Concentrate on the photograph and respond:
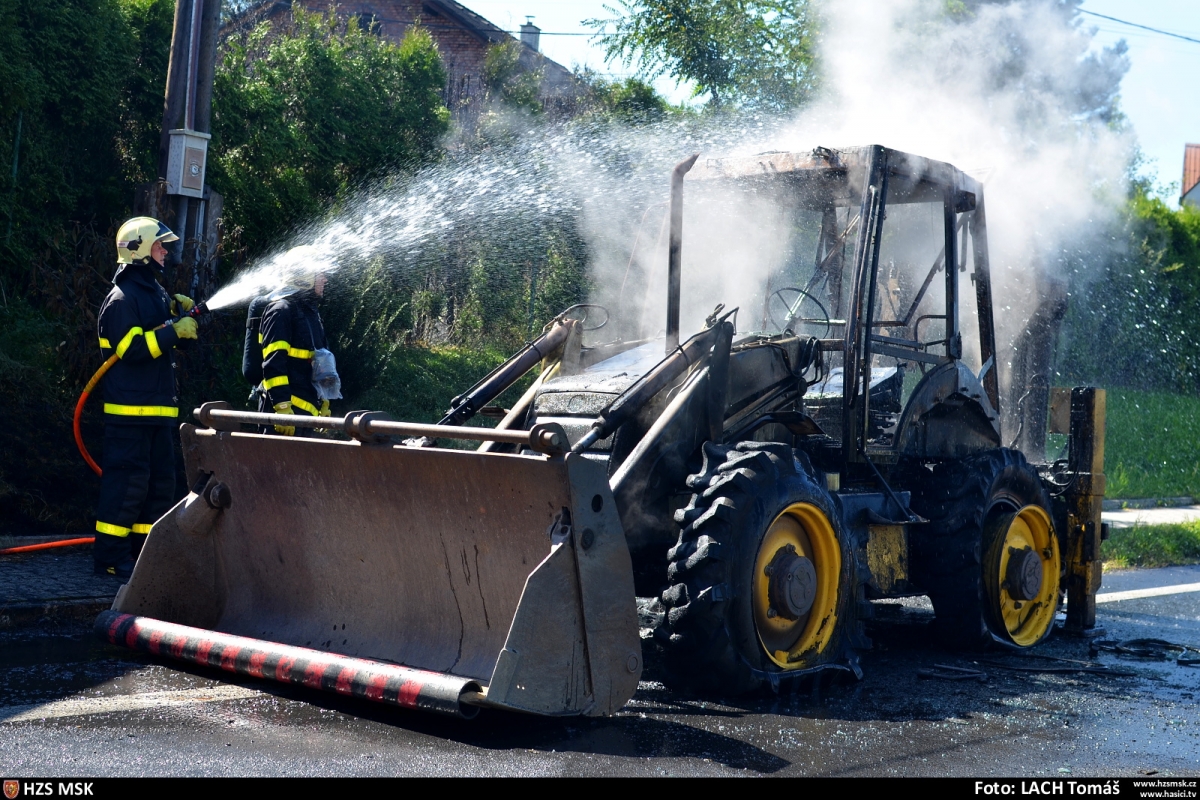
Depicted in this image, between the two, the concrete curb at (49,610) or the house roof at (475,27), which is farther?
the house roof at (475,27)

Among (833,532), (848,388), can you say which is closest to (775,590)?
(833,532)

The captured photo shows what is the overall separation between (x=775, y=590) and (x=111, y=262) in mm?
6842

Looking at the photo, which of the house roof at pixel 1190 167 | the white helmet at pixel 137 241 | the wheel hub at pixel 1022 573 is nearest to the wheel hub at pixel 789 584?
the wheel hub at pixel 1022 573

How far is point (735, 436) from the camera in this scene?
20.0 feet

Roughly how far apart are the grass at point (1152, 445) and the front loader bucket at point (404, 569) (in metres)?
12.4

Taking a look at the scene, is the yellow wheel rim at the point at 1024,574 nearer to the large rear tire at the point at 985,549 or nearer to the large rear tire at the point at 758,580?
the large rear tire at the point at 985,549

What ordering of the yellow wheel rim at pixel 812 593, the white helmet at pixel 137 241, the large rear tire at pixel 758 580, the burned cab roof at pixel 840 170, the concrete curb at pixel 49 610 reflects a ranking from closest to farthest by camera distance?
the large rear tire at pixel 758 580, the yellow wheel rim at pixel 812 593, the concrete curb at pixel 49 610, the burned cab roof at pixel 840 170, the white helmet at pixel 137 241

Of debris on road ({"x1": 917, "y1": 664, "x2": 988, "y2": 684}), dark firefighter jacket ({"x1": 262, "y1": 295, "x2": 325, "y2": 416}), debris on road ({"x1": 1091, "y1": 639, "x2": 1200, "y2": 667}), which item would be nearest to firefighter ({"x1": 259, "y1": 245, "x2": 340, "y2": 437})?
dark firefighter jacket ({"x1": 262, "y1": 295, "x2": 325, "y2": 416})

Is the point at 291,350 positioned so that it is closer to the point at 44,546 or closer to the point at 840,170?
the point at 44,546

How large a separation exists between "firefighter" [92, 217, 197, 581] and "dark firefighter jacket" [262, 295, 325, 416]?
0.61 metres

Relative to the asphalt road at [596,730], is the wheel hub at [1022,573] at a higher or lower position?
higher

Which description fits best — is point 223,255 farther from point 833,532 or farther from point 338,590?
point 833,532

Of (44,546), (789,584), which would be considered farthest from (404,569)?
(44,546)

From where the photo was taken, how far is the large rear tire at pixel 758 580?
17.0ft
